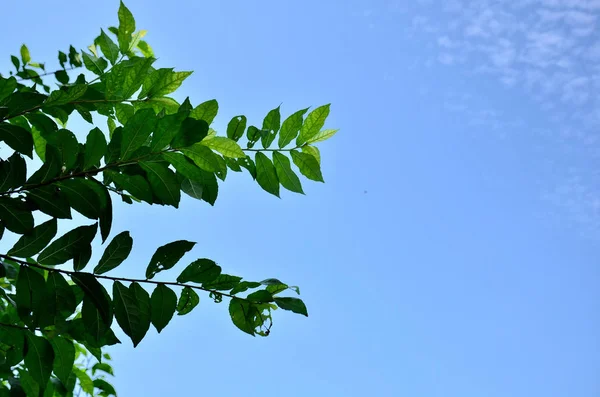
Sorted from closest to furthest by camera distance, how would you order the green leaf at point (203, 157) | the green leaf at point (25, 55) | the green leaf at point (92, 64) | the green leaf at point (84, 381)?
the green leaf at point (203, 157), the green leaf at point (92, 64), the green leaf at point (84, 381), the green leaf at point (25, 55)

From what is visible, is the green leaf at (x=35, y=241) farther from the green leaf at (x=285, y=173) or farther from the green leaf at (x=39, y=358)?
the green leaf at (x=285, y=173)

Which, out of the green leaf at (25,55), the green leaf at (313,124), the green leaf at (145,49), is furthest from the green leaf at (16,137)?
the green leaf at (25,55)

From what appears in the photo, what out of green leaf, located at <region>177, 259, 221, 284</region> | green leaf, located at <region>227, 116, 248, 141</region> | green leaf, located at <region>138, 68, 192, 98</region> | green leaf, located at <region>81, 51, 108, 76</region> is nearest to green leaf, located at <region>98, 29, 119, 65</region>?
green leaf, located at <region>81, 51, 108, 76</region>

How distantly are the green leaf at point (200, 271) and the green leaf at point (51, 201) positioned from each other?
0.30m

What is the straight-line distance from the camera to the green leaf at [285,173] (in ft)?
5.26

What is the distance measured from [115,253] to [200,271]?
8.0 inches

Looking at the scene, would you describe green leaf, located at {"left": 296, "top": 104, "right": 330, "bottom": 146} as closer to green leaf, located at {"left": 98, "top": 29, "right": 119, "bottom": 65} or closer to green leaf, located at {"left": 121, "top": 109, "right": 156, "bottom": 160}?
green leaf, located at {"left": 121, "top": 109, "right": 156, "bottom": 160}

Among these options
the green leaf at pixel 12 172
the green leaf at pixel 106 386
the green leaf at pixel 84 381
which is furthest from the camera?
the green leaf at pixel 106 386

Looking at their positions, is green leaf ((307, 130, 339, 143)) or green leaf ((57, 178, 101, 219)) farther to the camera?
green leaf ((307, 130, 339, 143))

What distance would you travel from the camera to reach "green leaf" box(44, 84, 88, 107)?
140cm

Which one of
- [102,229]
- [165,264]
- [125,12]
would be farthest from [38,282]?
[125,12]

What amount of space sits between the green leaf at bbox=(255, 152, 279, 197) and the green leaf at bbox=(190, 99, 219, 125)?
234 mm

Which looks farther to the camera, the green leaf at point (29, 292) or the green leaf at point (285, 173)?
the green leaf at point (285, 173)

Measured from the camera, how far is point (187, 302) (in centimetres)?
145
